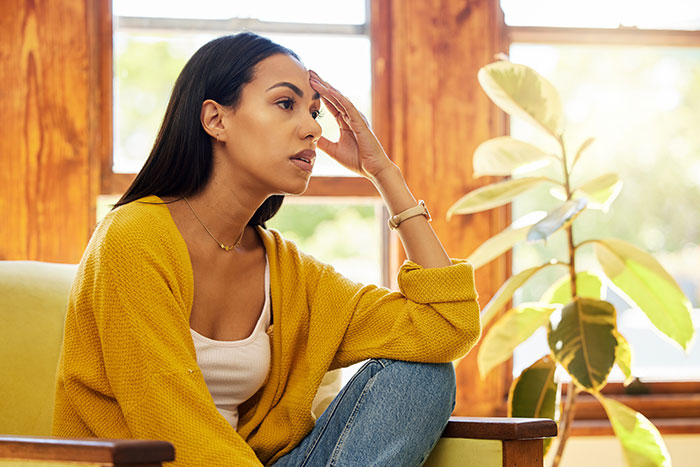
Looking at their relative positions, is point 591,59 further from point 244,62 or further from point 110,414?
point 110,414

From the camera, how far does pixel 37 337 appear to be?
153 cm

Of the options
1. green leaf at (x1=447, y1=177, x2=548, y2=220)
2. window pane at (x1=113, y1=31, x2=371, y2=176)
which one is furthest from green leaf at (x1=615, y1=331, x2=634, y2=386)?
window pane at (x1=113, y1=31, x2=371, y2=176)

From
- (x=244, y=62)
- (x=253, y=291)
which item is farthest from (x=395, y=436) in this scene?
(x=244, y=62)

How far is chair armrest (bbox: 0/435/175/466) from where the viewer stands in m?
0.85

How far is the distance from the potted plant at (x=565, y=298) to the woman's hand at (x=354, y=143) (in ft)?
1.33

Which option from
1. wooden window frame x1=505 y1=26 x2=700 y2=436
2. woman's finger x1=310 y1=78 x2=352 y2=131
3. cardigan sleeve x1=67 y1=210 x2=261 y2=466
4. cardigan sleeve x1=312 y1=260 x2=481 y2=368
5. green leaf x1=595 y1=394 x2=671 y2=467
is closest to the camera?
cardigan sleeve x1=67 y1=210 x2=261 y2=466

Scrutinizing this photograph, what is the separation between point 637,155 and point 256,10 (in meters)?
1.35

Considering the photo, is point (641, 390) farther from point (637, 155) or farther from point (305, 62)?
point (305, 62)

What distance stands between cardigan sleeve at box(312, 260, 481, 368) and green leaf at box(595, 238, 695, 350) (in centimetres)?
67

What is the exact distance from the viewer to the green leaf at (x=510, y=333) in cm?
202

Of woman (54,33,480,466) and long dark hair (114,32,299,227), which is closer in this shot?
woman (54,33,480,466)

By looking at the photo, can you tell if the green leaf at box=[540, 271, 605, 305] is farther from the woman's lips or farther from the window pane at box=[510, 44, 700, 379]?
the woman's lips

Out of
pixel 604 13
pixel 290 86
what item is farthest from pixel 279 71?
pixel 604 13

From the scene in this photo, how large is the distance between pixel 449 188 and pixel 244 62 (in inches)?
42.9
